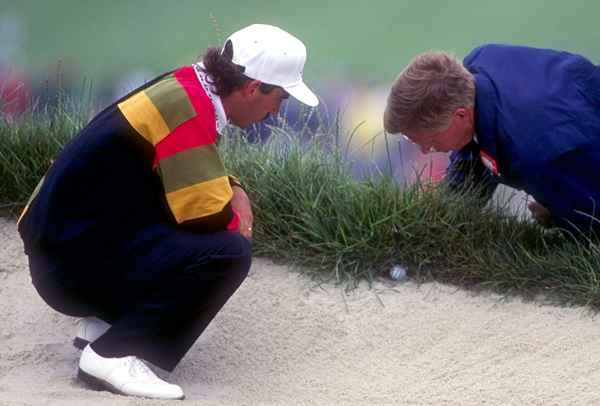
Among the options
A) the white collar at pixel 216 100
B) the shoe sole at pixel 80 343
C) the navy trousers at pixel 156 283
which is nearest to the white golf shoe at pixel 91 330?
the shoe sole at pixel 80 343

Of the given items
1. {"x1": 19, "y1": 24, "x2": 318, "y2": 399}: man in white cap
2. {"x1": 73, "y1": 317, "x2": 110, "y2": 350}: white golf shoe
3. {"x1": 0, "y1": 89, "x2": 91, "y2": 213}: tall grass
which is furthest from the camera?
{"x1": 0, "y1": 89, "x2": 91, "y2": 213}: tall grass

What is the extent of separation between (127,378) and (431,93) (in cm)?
146

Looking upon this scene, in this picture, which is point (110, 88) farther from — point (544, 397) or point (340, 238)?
point (544, 397)

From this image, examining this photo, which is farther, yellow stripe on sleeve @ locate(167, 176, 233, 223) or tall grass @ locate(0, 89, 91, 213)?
tall grass @ locate(0, 89, 91, 213)

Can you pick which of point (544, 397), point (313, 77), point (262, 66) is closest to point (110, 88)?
point (313, 77)

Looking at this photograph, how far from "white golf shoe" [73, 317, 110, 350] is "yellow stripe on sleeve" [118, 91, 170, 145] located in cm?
80

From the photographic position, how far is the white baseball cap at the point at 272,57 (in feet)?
15.0

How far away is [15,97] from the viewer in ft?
21.2

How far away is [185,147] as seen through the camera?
14.4 ft

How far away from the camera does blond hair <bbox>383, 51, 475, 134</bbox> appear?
5.04 meters

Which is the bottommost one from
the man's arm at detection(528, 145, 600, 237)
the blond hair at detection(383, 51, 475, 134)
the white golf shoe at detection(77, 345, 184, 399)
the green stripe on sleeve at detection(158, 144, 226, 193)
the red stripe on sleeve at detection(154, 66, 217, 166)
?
the white golf shoe at detection(77, 345, 184, 399)

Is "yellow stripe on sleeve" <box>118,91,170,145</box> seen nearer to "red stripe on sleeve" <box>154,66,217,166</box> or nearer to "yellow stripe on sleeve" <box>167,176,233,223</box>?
"red stripe on sleeve" <box>154,66,217,166</box>

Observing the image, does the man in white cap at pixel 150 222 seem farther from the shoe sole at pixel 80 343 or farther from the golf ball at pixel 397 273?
the golf ball at pixel 397 273

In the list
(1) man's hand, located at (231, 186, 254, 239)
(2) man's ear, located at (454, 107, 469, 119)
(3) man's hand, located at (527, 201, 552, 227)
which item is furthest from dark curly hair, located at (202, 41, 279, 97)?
(3) man's hand, located at (527, 201, 552, 227)
